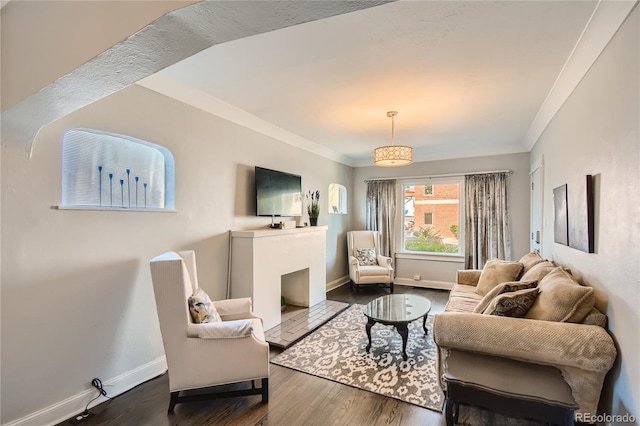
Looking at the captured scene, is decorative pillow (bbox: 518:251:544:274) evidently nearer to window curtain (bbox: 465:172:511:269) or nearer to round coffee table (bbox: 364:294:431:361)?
round coffee table (bbox: 364:294:431:361)

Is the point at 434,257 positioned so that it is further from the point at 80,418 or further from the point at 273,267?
the point at 80,418

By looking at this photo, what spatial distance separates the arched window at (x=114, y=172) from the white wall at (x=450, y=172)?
4307 mm

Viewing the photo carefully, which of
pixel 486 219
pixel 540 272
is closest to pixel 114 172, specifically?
pixel 540 272

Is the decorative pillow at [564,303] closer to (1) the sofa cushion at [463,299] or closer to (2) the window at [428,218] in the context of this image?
(1) the sofa cushion at [463,299]

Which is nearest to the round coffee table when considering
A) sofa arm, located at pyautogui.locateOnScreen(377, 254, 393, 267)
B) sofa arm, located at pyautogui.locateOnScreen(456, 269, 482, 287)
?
sofa arm, located at pyautogui.locateOnScreen(456, 269, 482, 287)

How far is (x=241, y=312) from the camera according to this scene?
2.67m

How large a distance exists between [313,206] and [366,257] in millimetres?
1613

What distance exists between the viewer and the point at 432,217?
5.74 metres

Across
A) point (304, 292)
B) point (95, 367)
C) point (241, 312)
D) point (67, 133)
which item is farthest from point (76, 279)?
point (304, 292)

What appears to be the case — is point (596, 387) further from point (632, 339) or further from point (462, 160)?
point (462, 160)

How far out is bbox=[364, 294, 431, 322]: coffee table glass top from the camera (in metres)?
2.86

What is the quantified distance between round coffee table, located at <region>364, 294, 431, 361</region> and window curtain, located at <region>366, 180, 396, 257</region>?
7.90 feet

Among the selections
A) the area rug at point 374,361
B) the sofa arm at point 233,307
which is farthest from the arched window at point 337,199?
the sofa arm at point 233,307

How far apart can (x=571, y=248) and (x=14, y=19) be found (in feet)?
13.3
